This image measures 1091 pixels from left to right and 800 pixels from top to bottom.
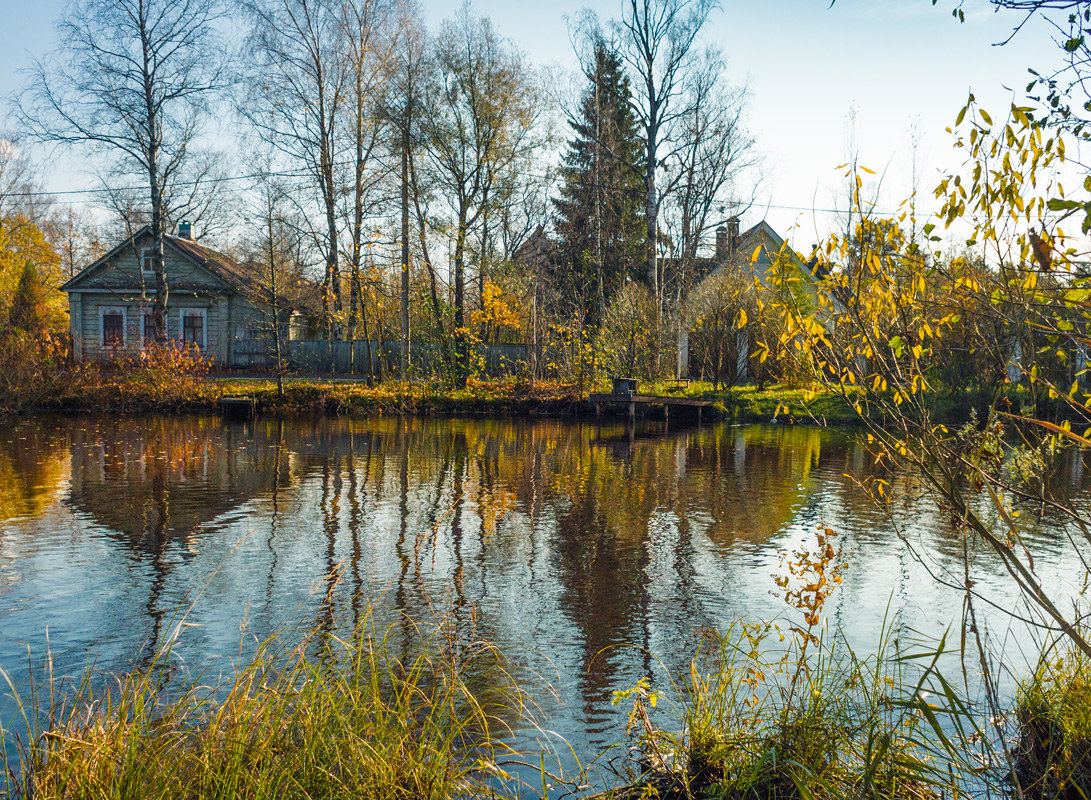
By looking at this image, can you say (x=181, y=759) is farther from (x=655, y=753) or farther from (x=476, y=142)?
(x=476, y=142)

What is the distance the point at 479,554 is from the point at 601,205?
70.5ft

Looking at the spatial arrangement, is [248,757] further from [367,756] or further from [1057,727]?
[1057,727]

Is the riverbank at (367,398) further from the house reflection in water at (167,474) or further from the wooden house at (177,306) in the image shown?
the wooden house at (177,306)

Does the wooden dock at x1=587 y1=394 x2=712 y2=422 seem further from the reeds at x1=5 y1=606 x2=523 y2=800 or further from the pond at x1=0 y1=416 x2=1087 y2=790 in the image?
the reeds at x1=5 y1=606 x2=523 y2=800

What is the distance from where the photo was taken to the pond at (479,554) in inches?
224

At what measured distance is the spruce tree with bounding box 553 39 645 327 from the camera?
2731cm

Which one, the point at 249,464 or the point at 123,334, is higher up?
the point at 123,334

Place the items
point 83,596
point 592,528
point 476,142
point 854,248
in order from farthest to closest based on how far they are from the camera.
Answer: point 476,142 < point 592,528 < point 83,596 < point 854,248

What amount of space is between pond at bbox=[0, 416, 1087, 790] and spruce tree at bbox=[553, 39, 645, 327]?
13.4 meters

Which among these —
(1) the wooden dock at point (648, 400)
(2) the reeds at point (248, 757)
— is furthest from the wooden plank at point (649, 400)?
(2) the reeds at point (248, 757)

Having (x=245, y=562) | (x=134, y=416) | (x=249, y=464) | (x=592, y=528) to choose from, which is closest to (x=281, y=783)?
(x=245, y=562)

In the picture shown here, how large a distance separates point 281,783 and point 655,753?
1503mm

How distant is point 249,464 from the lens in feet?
45.0

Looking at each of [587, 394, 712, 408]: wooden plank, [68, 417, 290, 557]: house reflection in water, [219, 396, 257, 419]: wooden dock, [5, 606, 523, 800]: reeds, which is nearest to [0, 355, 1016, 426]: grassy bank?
[219, 396, 257, 419]: wooden dock
